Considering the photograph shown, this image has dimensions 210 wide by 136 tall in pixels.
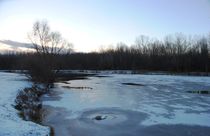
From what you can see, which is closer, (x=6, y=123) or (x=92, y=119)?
(x=6, y=123)

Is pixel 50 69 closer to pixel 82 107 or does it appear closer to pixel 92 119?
pixel 82 107

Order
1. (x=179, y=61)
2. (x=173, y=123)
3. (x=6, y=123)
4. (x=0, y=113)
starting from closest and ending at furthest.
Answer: (x=6, y=123) → (x=0, y=113) → (x=173, y=123) → (x=179, y=61)

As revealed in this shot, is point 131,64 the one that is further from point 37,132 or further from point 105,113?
point 37,132

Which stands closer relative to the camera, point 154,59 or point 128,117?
point 128,117

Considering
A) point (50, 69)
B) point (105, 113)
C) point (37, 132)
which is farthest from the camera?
point (50, 69)

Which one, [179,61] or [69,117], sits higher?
[179,61]

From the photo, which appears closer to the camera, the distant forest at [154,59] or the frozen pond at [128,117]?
the frozen pond at [128,117]

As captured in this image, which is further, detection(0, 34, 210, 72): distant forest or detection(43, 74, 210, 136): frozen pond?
detection(0, 34, 210, 72): distant forest

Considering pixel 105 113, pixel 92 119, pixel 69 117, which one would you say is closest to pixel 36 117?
pixel 69 117

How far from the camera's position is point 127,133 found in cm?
→ 1172

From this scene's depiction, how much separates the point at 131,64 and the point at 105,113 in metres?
69.1

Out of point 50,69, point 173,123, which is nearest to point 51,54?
point 50,69

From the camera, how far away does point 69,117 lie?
593 inches

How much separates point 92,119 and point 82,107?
12.1ft
